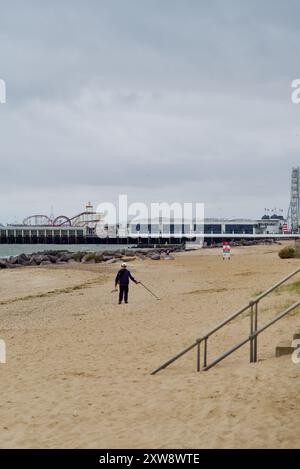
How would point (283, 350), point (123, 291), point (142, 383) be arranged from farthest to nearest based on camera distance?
point (123, 291)
point (283, 350)
point (142, 383)

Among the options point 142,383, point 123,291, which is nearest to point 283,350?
point 142,383

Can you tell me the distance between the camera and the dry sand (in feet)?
21.6

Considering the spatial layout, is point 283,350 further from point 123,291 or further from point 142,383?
point 123,291

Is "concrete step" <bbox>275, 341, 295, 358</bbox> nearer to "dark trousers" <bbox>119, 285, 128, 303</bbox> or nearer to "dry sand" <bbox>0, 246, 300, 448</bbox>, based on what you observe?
"dry sand" <bbox>0, 246, 300, 448</bbox>

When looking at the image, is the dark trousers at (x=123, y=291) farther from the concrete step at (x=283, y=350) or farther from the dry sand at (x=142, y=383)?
the concrete step at (x=283, y=350)

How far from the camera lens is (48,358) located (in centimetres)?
1125

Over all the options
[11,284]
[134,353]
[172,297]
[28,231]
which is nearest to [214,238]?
[28,231]

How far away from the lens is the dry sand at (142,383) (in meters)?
6.60

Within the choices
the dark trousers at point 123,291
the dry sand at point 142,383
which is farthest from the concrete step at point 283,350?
the dark trousers at point 123,291

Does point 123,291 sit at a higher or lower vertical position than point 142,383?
higher

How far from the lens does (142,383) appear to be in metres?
8.90

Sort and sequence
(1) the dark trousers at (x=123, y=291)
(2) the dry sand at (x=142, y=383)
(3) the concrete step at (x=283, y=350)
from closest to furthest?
(2) the dry sand at (x=142, y=383)
(3) the concrete step at (x=283, y=350)
(1) the dark trousers at (x=123, y=291)
